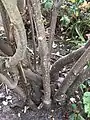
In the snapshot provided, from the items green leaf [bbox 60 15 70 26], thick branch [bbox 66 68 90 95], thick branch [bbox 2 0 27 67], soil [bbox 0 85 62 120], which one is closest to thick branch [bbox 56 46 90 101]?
thick branch [bbox 66 68 90 95]

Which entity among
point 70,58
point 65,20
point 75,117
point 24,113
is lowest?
point 75,117

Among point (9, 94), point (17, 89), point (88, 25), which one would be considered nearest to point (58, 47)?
point (88, 25)

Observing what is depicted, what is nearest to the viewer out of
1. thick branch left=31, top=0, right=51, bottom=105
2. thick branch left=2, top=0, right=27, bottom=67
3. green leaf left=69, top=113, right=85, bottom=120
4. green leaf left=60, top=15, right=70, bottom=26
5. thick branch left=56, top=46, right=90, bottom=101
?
thick branch left=2, top=0, right=27, bottom=67

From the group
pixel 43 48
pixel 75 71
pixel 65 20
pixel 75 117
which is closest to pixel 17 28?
pixel 43 48

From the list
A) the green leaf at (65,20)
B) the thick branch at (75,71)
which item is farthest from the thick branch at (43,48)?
the green leaf at (65,20)

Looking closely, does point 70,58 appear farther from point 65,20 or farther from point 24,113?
point 65,20

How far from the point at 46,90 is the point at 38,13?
0.53m

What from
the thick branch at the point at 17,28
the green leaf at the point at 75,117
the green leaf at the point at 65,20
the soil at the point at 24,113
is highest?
the green leaf at the point at 65,20

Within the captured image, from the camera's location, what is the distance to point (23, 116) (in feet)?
5.39

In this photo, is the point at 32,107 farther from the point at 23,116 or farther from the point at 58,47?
the point at 58,47

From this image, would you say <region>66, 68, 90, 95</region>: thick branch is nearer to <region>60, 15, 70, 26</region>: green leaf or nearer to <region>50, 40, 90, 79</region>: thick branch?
<region>50, 40, 90, 79</region>: thick branch

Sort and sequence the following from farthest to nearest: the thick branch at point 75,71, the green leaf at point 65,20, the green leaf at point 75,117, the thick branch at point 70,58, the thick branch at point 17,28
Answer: the green leaf at point 65,20 < the green leaf at point 75,117 < the thick branch at point 70,58 < the thick branch at point 75,71 < the thick branch at point 17,28

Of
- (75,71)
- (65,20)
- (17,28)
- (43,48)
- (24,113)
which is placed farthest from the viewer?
(65,20)

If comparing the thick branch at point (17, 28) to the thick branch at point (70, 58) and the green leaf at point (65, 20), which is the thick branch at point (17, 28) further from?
the green leaf at point (65, 20)
